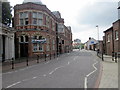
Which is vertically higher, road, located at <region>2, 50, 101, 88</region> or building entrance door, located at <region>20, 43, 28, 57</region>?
building entrance door, located at <region>20, 43, 28, 57</region>

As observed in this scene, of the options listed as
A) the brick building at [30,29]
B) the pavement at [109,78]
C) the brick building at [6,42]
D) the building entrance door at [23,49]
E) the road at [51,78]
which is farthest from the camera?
the building entrance door at [23,49]

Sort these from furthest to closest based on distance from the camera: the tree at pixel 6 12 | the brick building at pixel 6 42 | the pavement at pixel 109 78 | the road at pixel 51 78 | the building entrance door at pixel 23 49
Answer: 1. the tree at pixel 6 12
2. the building entrance door at pixel 23 49
3. the brick building at pixel 6 42
4. the road at pixel 51 78
5. the pavement at pixel 109 78

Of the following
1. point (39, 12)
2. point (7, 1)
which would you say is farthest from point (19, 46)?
point (7, 1)

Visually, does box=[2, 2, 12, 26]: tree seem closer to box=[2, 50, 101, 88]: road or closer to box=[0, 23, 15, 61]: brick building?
box=[0, 23, 15, 61]: brick building

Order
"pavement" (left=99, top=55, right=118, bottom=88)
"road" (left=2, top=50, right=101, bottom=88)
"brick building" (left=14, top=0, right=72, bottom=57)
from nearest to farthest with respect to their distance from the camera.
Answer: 1. "pavement" (left=99, top=55, right=118, bottom=88)
2. "road" (left=2, top=50, right=101, bottom=88)
3. "brick building" (left=14, top=0, right=72, bottom=57)

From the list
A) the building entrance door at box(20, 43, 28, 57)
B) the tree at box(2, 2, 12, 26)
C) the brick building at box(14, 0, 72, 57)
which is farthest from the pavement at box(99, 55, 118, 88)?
the tree at box(2, 2, 12, 26)

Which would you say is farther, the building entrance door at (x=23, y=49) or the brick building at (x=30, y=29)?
the building entrance door at (x=23, y=49)

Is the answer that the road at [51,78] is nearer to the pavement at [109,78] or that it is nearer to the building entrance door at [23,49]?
the pavement at [109,78]

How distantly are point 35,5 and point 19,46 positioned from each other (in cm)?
809

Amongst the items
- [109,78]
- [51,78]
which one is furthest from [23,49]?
[109,78]

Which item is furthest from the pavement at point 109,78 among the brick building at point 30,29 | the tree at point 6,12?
the tree at point 6,12

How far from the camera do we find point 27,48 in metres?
29.5

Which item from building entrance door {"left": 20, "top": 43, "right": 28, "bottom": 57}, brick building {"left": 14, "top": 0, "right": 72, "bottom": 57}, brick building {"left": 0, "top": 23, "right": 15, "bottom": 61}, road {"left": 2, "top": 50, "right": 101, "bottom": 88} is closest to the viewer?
road {"left": 2, "top": 50, "right": 101, "bottom": 88}

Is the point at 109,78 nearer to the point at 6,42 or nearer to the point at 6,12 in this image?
the point at 6,42
